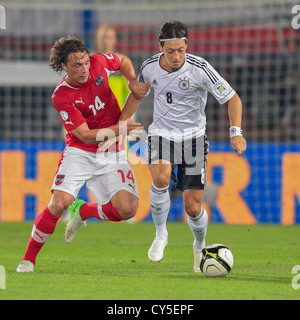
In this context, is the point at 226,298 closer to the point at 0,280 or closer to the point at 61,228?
the point at 0,280

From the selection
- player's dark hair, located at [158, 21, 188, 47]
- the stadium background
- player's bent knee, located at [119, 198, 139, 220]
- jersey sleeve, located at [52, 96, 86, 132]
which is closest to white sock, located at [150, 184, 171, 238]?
player's bent knee, located at [119, 198, 139, 220]

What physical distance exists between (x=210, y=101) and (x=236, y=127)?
340 inches

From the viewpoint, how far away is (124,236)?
1029cm

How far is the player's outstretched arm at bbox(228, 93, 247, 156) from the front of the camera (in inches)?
235

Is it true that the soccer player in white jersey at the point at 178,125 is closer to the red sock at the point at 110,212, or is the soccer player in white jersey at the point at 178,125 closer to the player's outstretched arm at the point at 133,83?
the player's outstretched arm at the point at 133,83

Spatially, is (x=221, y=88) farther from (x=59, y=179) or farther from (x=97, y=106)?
(x=59, y=179)

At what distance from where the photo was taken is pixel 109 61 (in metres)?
6.86

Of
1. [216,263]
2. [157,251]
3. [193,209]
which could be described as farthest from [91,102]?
[216,263]

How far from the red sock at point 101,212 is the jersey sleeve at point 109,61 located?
4.08 ft

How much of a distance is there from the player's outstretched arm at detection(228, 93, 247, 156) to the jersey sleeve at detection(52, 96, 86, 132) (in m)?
1.28

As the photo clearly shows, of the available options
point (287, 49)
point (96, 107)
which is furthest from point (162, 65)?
point (287, 49)

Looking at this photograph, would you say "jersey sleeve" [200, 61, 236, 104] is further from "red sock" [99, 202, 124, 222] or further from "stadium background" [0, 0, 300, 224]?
"stadium background" [0, 0, 300, 224]

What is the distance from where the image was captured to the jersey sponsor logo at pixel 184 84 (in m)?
6.68

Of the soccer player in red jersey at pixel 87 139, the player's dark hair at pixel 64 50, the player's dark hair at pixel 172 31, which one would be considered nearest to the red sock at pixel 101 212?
the soccer player in red jersey at pixel 87 139
